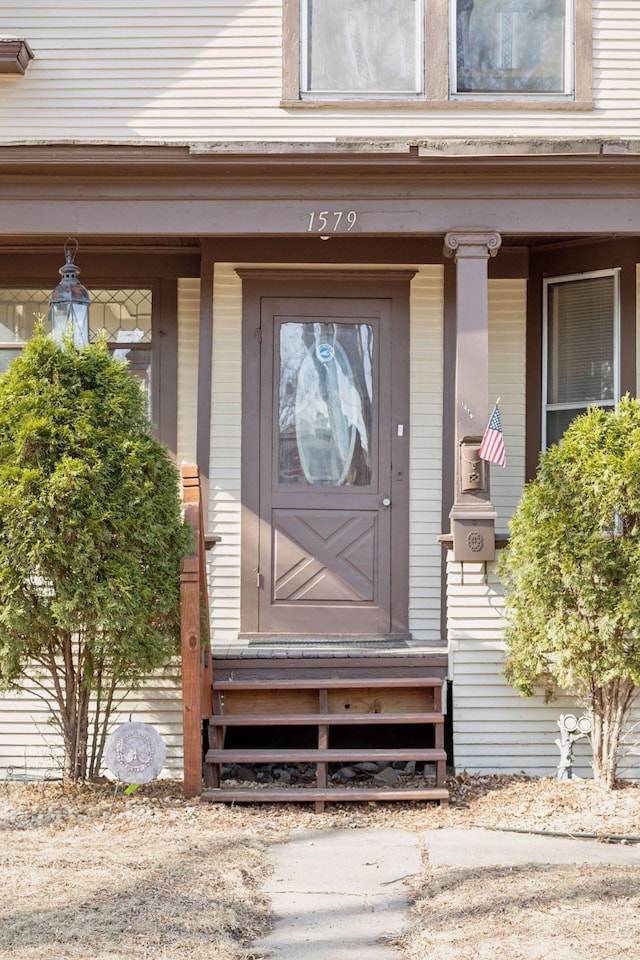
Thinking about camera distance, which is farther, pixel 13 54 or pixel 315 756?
pixel 13 54

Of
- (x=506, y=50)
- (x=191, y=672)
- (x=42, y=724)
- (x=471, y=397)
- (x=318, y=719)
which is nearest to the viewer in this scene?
(x=191, y=672)

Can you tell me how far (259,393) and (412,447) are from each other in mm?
1166

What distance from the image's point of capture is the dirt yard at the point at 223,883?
361 centimetres

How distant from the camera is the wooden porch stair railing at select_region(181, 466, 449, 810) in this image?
5.84 meters

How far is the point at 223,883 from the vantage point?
4324 mm

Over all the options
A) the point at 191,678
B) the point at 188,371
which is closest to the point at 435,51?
the point at 188,371

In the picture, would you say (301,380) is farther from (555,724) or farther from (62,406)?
(555,724)

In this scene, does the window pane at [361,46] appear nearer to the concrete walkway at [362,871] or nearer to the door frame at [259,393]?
the door frame at [259,393]

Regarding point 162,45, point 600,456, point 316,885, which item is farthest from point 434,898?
point 162,45

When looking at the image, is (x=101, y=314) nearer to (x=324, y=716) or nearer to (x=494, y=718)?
(x=324, y=716)

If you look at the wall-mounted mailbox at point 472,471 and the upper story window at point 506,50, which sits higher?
the upper story window at point 506,50

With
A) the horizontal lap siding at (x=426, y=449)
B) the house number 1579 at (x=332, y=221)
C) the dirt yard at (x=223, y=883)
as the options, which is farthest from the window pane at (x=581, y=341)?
the dirt yard at (x=223, y=883)

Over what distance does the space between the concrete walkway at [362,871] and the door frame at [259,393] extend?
2410 millimetres

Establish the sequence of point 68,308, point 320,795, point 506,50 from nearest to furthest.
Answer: point 320,795, point 68,308, point 506,50
